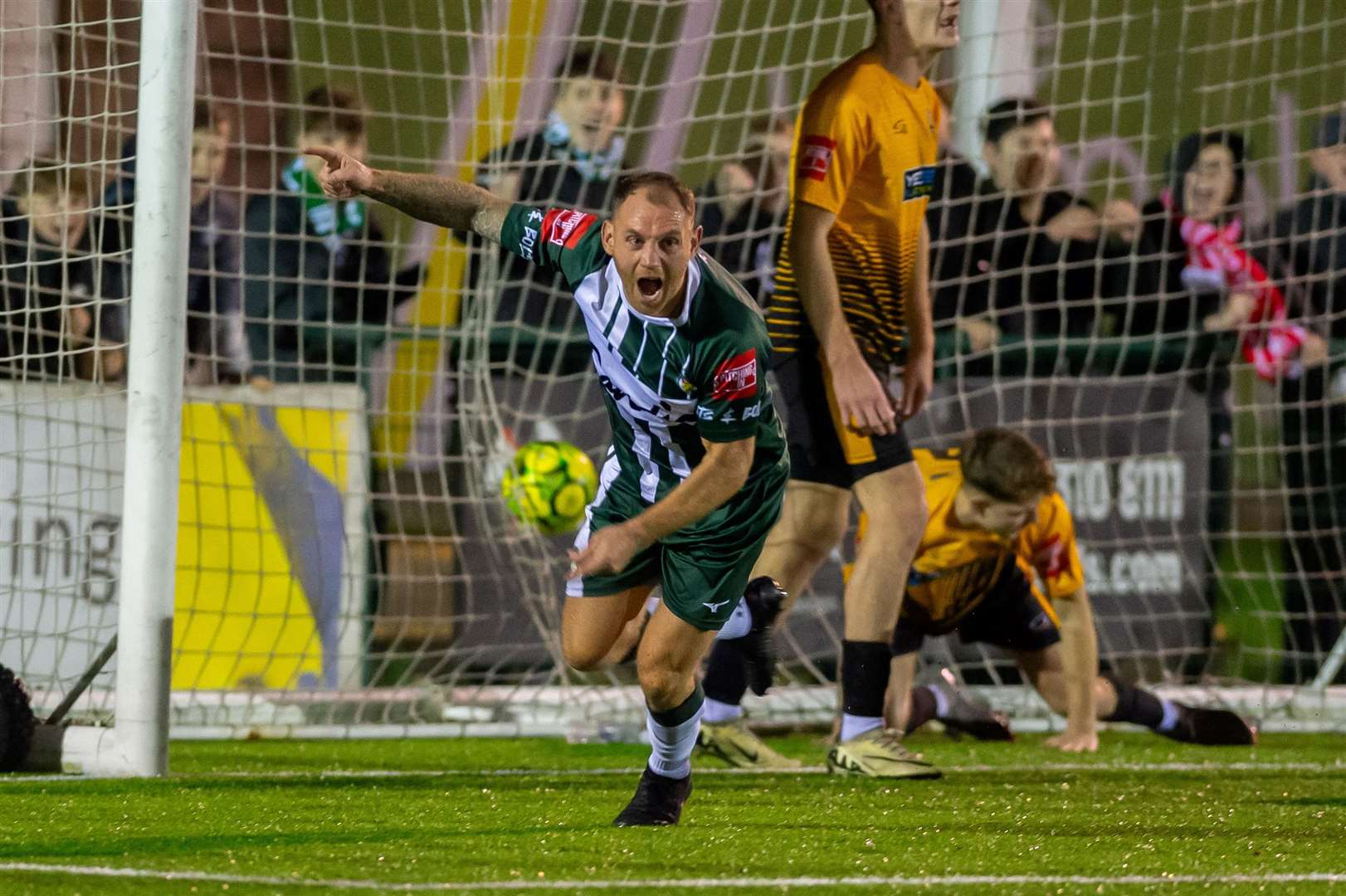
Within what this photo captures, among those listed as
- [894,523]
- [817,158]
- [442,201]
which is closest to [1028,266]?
[817,158]

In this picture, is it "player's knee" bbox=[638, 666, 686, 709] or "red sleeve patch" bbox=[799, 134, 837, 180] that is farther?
"red sleeve patch" bbox=[799, 134, 837, 180]

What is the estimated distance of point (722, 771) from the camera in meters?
4.95

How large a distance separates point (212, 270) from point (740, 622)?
288 cm

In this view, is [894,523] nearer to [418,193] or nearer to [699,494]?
[699,494]

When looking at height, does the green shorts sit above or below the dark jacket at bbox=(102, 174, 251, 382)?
below

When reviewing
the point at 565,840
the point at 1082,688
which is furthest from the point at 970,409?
the point at 565,840

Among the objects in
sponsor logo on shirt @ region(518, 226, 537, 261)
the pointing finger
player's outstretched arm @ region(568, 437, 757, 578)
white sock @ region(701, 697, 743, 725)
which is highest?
the pointing finger

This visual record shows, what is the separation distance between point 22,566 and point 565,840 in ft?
9.55

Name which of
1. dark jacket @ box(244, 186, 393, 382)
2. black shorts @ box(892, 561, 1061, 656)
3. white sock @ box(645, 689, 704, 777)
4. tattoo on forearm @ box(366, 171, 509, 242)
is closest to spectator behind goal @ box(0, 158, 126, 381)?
dark jacket @ box(244, 186, 393, 382)

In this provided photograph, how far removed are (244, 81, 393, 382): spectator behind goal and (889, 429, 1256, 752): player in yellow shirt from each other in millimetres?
2179

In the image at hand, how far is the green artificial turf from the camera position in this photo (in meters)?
2.95

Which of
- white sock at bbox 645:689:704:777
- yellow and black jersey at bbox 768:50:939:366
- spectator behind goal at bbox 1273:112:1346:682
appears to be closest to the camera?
→ white sock at bbox 645:689:704:777

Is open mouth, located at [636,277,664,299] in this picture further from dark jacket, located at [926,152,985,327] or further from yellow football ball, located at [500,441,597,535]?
dark jacket, located at [926,152,985,327]

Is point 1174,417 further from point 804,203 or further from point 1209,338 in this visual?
point 804,203
